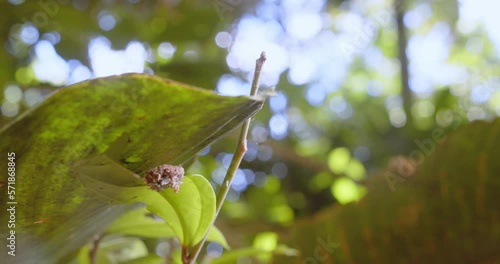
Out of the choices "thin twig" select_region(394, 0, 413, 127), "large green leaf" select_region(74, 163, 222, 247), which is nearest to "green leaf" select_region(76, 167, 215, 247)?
"large green leaf" select_region(74, 163, 222, 247)

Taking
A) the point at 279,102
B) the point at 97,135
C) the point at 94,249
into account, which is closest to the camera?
the point at 97,135

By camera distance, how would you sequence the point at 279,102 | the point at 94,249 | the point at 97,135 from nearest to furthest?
the point at 97,135 → the point at 94,249 → the point at 279,102

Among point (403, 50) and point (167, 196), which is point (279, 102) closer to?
point (403, 50)

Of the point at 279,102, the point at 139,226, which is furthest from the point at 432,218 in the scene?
the point at 279,102

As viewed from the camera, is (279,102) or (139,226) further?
(279,102)

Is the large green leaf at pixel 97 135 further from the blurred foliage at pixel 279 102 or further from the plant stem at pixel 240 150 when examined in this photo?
the blurred foliage at pixel 279 102

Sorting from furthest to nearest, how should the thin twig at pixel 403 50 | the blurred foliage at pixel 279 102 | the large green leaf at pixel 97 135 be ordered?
the thin twig at pixel 403 50, the blurred foliage at pixel 279 102, the large green leaf at pixel 97 135

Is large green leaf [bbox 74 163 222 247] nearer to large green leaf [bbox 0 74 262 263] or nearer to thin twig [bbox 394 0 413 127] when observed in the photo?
large green leaf [bbox 0 74 262 263]

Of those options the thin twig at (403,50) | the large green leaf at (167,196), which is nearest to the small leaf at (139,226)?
the large green leaf at (167,196)

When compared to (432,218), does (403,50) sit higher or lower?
higher
